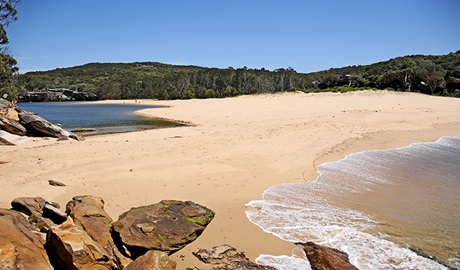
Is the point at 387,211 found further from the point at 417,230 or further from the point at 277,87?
the point at 277,87

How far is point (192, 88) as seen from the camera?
93688 millimetres

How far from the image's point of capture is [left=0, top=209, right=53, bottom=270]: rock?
372cm

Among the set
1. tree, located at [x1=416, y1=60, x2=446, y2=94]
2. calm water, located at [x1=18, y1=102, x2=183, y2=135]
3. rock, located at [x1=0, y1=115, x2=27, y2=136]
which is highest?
tree, located at [x1=416, y1=60, x2=446, y2=94]

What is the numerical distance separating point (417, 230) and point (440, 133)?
16.2 m

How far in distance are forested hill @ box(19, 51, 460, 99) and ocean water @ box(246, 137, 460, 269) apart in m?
39.5

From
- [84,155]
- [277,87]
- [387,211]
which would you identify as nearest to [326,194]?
[387,211]

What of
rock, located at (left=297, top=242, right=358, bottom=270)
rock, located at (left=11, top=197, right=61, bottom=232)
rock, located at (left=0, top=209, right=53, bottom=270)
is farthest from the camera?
rock, located at (left=11, top=197, right=61, bottom=232)

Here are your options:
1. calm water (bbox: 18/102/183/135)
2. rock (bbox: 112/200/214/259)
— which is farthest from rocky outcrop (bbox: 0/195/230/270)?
calm water (bbox: 18/102/183/135)

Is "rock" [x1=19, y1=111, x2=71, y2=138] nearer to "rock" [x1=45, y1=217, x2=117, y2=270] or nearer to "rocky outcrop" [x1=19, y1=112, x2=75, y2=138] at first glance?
"rocky outcrop" [x1=19, y1=112, x2=75, y2=138]

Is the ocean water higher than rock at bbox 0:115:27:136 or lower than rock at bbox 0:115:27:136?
lower

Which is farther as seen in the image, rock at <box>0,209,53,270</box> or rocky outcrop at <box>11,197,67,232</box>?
rocky outcrop at <box>11,197,67,232</box>

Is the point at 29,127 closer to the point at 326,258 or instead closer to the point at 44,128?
the point at 44,128

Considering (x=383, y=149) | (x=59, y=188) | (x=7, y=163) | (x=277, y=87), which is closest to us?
(x=59, y=188)

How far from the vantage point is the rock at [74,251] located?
13.4ft
